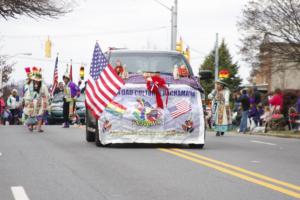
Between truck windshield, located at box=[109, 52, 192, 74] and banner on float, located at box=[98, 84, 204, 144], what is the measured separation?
0.94 m

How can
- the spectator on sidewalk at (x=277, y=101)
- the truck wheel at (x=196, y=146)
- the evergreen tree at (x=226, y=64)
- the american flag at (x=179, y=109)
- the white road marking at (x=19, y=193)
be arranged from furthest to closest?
the evergreen tree at (x=226, y=64), the spectator on sidewalk at (x=277, y=101), the truck wheel at (x=196, y=146), the american flag at (x=179, y=109), the white road marking at (x=19, y=193)

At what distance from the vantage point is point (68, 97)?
26.2 meters

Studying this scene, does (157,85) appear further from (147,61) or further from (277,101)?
(277,101)

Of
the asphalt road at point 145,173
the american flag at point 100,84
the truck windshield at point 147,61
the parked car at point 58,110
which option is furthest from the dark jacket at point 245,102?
the american flag at point 100,84

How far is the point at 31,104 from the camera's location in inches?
874

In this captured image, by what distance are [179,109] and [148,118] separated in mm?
625

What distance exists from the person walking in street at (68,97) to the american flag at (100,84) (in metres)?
10.2

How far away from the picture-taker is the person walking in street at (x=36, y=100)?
72.8ft

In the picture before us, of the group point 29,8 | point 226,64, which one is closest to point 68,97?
point 29,8

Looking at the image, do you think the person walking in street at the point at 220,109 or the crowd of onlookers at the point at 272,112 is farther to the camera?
the crowd of onlookers at the point at 272,112

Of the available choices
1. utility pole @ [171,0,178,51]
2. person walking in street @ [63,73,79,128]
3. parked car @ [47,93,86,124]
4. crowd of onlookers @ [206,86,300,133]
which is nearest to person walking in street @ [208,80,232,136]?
crowd of onlookers @ [206,86,300,133]

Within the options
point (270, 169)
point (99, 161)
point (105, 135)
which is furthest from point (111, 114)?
point (270, 169)

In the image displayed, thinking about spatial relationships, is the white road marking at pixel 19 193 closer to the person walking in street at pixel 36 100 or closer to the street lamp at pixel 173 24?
the person walking in street at pixel 36 100

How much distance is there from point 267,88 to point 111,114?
58.3 m
